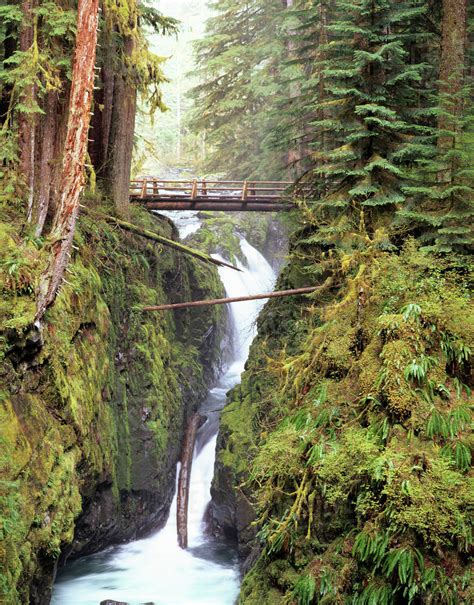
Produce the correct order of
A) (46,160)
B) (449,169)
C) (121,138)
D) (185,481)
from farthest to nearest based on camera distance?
(185,481), (121,138), (46,160), (449,169)

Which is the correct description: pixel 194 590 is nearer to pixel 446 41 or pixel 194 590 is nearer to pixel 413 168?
pixel 413 168

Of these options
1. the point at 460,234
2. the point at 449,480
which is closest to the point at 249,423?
the point at 460,234

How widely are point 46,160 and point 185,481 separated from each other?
840cm

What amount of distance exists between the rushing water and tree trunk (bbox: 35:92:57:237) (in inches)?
170

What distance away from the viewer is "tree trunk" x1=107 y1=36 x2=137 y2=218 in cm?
1353

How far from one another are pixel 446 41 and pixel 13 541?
9.96 meters

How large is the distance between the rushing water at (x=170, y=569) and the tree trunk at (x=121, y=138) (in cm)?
485

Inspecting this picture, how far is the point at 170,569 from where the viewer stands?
38.6 feet

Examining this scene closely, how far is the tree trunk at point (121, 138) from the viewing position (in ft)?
44.4

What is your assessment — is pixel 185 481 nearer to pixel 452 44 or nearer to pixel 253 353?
pixel 253 353

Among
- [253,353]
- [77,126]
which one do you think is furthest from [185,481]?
[77,126]

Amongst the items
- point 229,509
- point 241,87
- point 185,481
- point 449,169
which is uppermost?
point 241,87

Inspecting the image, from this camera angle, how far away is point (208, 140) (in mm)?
26625

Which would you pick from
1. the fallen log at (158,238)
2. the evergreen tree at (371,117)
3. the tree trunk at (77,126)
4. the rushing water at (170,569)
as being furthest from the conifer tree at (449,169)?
the tree trunk at (77,126)
